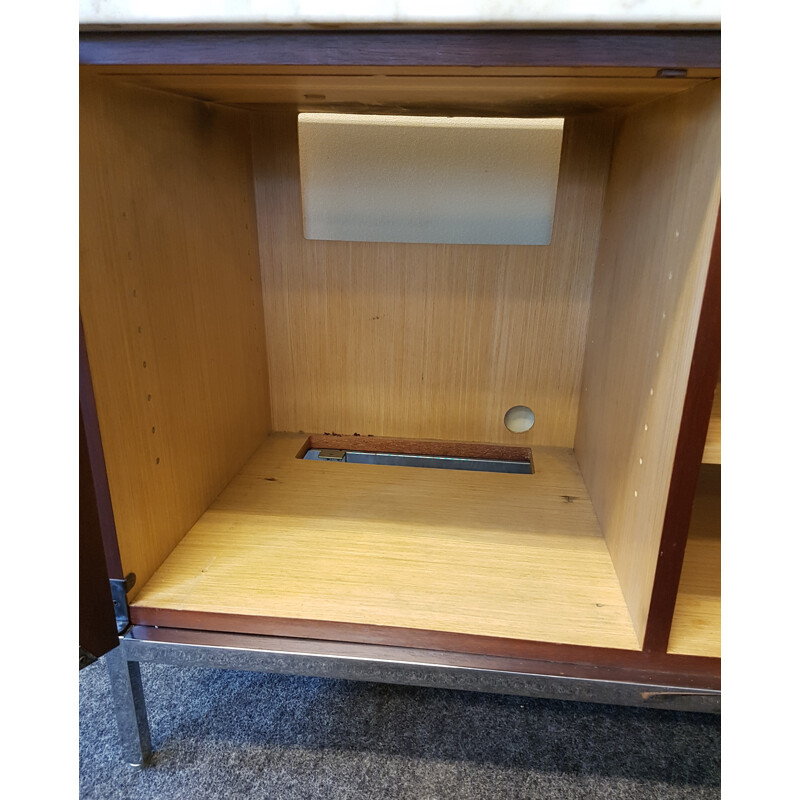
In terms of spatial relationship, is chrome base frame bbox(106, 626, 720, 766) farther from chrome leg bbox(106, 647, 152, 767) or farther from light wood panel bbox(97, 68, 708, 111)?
light wood panel bbox(97, 68, 708, 111)

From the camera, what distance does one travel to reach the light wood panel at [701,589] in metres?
0.50

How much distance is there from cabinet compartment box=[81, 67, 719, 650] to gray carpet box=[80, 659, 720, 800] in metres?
0.18

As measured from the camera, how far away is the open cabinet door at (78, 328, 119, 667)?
50cm

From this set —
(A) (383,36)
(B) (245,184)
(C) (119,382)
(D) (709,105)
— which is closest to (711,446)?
(D) (709,105)

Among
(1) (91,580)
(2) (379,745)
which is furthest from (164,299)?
(2) (379,745)

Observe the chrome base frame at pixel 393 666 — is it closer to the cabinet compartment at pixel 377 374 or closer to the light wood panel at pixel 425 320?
the cabinet compartment at pixel 377 374

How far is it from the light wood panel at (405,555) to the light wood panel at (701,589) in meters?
0.04

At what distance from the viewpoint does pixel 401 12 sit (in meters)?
0.36

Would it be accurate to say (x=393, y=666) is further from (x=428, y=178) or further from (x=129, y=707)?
(x=428, y=178)

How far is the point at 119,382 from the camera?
51 cm

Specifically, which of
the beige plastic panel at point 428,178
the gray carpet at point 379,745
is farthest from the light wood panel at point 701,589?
the beige plastic panel at point 428,178

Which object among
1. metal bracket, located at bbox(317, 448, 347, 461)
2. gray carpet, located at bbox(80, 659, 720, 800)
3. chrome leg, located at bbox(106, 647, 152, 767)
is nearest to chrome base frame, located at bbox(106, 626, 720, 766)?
chrome leg, located at bbox(106, 647, 152, 767)

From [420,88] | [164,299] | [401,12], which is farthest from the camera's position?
[164,299]

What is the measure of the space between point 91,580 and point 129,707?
145 millimetres
